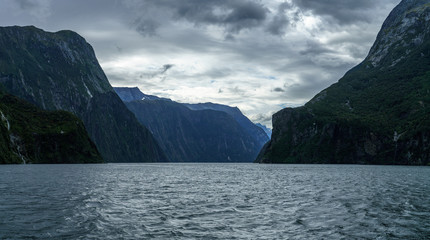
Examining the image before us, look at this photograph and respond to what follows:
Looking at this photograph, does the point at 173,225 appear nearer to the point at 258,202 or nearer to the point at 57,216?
the point at 57,216

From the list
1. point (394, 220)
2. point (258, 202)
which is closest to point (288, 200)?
point (258, 202)

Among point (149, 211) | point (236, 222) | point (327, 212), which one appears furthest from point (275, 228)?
point (149, 211)

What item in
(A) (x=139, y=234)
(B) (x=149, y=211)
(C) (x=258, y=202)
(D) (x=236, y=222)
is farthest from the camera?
(C) (x=258, y=202)

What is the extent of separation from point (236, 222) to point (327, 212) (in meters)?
12.1

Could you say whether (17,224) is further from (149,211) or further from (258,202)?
(258,202)

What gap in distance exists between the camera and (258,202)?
4941cm

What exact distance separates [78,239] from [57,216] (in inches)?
409

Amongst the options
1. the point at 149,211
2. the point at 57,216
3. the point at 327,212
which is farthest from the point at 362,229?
the point at 57,216

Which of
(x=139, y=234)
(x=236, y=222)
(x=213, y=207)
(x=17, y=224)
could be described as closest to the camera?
(x=139, y=234)

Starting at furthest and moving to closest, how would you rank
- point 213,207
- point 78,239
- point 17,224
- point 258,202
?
point 258,202
point 213,207
point 17,224
point 78,239

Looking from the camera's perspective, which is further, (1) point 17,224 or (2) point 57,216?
(2) point 57,216

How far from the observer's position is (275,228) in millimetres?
31641

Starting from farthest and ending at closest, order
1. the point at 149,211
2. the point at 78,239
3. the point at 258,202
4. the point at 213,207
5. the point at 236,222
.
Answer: the point at 258,202 → the point at 213,207 → the point at 149,211 → the point at 236,222 → the point at 78,239

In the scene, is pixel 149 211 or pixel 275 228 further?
pixel 149 211
